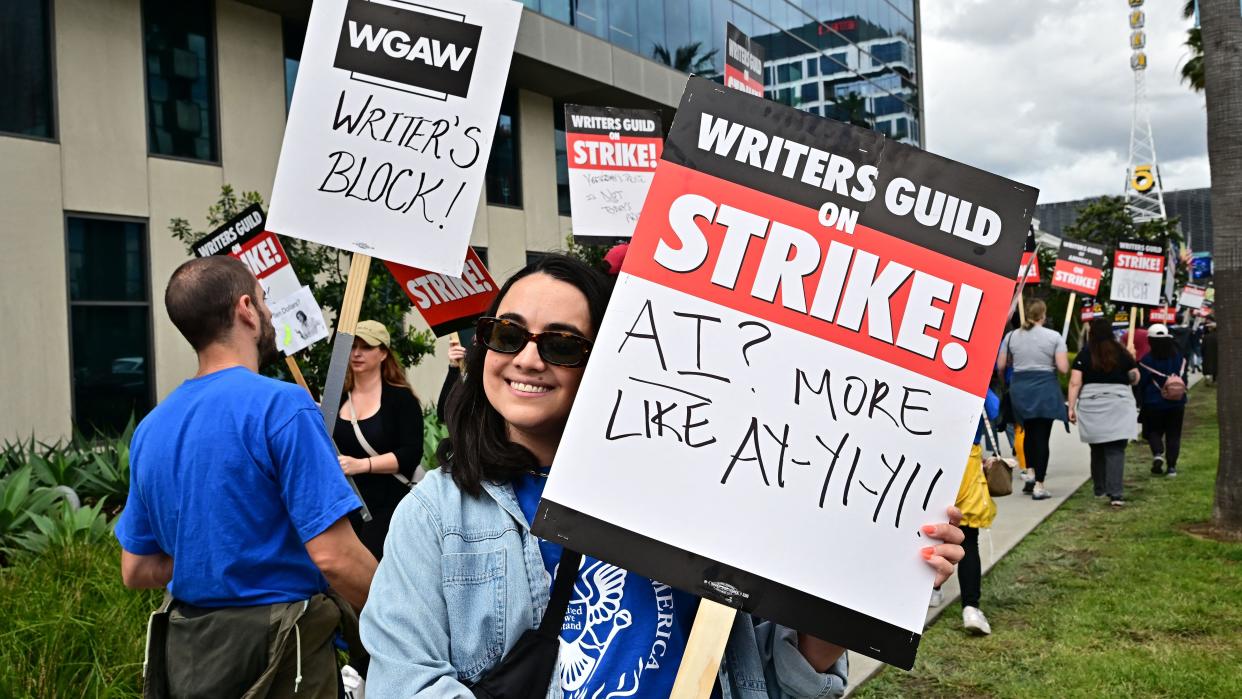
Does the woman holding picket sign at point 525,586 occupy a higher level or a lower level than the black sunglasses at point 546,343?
lower

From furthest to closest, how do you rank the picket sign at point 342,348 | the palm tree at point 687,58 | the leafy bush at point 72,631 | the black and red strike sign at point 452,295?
the palm tree at point 687,58
the black and red strike sign at point 452,295
the leafy bush at point 72,631
the picket sign at point 342,348

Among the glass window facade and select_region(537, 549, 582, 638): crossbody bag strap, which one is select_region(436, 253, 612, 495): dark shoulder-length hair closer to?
select_region(537, 549, 582, 638): crossbody bag strap

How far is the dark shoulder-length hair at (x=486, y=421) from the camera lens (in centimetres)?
182

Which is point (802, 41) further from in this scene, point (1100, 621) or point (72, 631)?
point (72, 631)

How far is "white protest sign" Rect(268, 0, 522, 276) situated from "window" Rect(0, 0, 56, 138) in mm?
8998

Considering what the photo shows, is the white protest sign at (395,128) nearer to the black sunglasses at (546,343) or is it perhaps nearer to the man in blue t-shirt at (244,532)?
the man in blue t-shirt at (244,532)

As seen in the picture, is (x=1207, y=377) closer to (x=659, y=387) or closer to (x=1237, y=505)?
(x=1237, y=505)

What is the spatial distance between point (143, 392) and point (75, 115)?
3.35 metres

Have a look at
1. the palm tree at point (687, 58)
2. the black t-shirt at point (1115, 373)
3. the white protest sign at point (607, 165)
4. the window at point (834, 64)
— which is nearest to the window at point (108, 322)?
the white protest sign at point (607, 165)

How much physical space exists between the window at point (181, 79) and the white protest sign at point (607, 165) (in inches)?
263

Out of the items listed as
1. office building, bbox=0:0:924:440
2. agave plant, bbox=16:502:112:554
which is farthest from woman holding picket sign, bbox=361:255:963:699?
office building, bbox=0:0:924:440

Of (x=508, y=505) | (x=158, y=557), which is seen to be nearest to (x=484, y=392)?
(x=508, y=505)

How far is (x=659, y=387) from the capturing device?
5.80 ft

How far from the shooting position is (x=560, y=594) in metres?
1.72
